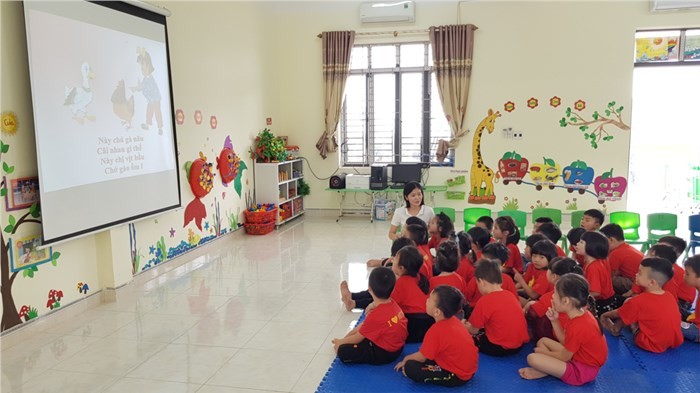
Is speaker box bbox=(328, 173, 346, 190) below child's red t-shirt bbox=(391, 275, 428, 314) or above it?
above

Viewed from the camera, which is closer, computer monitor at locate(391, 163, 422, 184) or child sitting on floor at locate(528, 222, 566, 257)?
child sitting on floor at locate(528, 222, 566, 257)

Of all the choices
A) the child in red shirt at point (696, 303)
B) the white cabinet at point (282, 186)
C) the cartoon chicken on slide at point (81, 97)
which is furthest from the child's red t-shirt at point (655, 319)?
the white cabinet at point (282, 186)

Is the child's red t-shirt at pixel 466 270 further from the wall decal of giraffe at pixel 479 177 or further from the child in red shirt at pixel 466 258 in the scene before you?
the wall decal of giraffe at pixel 479 177

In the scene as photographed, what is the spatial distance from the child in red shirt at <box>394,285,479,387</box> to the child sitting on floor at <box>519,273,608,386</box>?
43 cm

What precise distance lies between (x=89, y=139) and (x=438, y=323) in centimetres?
316

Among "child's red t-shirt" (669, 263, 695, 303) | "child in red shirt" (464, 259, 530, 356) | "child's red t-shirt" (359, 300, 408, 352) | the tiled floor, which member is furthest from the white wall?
"child's red t-shirt" (359, 300, 408, 352)

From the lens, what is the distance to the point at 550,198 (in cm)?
817

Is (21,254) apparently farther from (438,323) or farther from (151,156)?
(438,323)

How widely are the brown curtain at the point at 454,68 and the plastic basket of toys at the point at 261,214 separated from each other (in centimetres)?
313

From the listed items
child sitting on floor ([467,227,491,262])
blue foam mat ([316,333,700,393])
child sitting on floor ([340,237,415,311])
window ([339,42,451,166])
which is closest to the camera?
blue foam mat ([316,333,700,393])

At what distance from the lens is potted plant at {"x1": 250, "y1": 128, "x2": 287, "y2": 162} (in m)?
7.75

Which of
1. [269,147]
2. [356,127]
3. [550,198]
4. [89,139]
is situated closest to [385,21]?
[356,127]

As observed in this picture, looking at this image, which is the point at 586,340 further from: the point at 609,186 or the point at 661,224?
the point at 609,186

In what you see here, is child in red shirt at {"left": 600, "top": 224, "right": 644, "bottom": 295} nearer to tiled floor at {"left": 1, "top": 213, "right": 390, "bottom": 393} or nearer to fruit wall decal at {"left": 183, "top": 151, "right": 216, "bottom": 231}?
tiled floor at {"left": 1, "top": 213, "right": 390, "bottom": 393}
